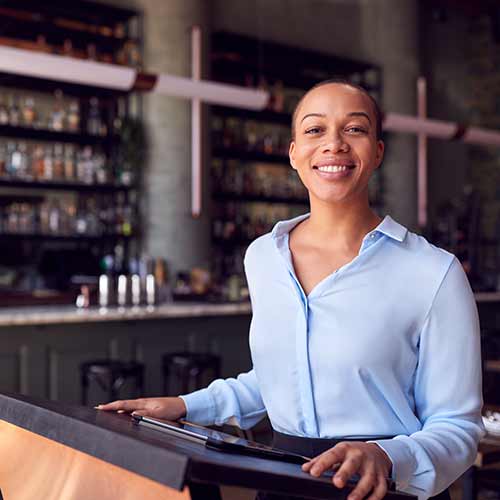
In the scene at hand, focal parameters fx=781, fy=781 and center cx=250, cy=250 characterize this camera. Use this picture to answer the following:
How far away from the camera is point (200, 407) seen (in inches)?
49.7

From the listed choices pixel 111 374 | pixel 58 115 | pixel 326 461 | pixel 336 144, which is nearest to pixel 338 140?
pixel 336 144

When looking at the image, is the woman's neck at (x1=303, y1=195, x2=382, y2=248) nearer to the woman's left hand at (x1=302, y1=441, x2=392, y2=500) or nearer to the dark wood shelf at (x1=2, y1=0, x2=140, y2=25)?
the woman's left hand at (x1=302, y1=441, x2=392, y2=500)

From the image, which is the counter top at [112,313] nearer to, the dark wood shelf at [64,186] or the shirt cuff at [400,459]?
the dark wood shelf at [64,186]

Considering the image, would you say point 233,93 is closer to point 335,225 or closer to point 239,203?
point 239,203

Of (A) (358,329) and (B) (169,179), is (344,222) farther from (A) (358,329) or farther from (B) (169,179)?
(B) (169,179)

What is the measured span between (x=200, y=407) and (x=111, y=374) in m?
3.39

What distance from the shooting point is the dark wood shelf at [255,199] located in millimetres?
7704

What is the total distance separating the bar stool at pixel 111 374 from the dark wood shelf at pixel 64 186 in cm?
233

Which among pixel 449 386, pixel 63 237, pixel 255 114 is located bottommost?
pixel 449 386

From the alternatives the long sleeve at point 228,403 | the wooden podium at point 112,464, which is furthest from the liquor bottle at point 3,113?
the wooden podium at point 112,464

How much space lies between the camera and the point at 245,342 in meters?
5.66

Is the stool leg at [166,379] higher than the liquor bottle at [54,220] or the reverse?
the reverse

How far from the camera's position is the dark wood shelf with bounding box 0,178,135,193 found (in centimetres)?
648

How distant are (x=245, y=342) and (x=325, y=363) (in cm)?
459
